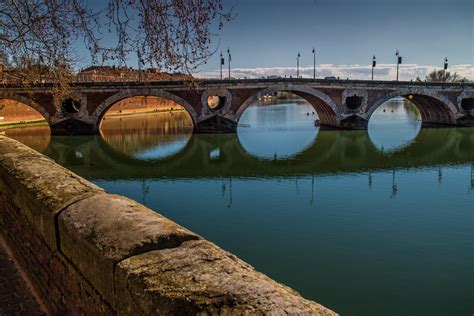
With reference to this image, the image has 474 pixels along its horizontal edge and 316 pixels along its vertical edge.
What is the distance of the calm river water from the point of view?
22.5 feet

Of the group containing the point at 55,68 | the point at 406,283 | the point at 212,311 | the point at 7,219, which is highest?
the point at 55,68

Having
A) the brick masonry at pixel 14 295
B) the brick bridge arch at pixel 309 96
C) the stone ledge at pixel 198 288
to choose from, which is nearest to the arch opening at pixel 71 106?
the brick bridge arch at pixel 309 96

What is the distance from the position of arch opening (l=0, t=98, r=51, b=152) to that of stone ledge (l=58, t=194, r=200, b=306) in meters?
26.9

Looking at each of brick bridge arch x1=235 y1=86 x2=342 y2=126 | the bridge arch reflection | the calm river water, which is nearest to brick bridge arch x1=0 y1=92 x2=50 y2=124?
the bridge arch reflection

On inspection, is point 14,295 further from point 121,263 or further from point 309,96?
point 309,96

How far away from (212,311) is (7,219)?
3628 mm

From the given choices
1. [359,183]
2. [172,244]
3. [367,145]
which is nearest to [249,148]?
[367,145]

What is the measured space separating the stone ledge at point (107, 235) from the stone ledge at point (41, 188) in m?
0.20

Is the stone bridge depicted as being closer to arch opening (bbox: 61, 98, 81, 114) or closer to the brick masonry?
arch opening (bbox: 61, 98, 81, 114)

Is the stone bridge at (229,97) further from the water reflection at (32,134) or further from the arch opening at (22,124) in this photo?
the arch opening at (22,124)

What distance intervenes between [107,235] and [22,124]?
39.3 meters

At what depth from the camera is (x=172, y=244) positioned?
195 centimetres

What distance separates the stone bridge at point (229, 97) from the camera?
95.7ft

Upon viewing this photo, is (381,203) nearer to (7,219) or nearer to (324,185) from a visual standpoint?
(324,185)
